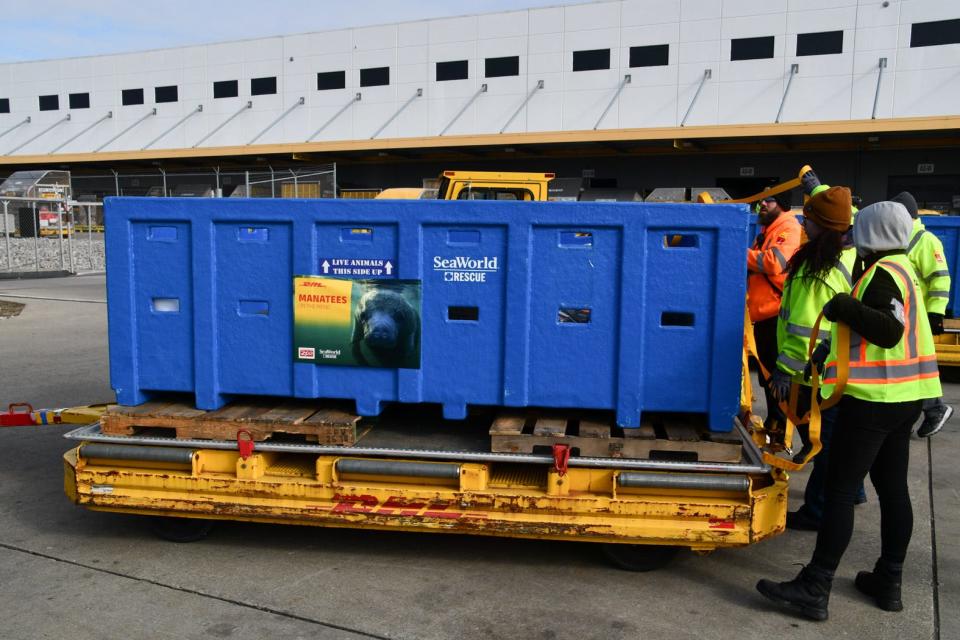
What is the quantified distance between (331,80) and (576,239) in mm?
30511

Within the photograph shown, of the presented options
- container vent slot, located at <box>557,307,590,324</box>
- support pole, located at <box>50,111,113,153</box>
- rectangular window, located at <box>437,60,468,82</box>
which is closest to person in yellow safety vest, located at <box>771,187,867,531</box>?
container vent slot, located at <box>557,307,590,324</box>

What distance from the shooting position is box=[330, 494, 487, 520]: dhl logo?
12.8ft

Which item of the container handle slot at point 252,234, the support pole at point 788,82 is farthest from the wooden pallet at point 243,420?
the support pole at point 788,82

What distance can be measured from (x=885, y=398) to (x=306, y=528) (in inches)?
124

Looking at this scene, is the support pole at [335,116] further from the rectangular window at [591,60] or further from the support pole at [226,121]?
the rectangular window at [591,60]

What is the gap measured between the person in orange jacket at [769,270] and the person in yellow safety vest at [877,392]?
4.04 feet

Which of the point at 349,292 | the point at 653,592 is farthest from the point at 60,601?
the point at 653,592

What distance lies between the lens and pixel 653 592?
12.7 ft

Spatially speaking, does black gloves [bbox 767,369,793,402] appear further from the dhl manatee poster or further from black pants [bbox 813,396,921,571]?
the dhl manatee poster

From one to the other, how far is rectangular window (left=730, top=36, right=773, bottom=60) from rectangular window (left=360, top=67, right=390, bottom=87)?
13012 millimetres

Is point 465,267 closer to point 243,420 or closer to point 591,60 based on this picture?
point 243,420

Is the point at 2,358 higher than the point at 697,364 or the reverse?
the reverse

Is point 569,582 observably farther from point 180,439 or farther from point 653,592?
point 180,439

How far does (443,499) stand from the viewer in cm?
391
